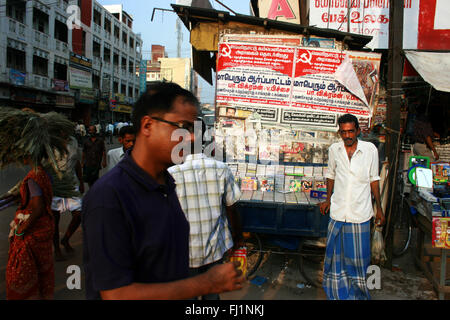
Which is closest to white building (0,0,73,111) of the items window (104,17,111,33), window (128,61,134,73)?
window (104,17,111,33)

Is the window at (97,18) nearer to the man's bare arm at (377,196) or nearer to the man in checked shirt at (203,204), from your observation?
the man in checked shirt at (203,204)

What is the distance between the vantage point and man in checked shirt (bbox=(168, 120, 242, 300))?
2.16 meters

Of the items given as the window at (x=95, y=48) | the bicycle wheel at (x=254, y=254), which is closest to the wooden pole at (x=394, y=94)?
the bicycle wheel at (x=254, y=254)

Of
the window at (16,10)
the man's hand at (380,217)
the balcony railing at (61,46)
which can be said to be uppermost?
the window at (16,10)

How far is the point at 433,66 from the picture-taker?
143 inches

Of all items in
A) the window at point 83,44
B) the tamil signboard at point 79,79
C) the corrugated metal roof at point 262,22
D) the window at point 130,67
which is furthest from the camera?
the window at point 130,67

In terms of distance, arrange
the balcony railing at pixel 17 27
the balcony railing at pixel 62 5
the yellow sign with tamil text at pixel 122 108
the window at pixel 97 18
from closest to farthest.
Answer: the balcony railing at pixel 17 27 → the balcony railing at pixel 62 5 → the window at pixel 97 18 → the yellow sign with tamil text at pixel 122 108

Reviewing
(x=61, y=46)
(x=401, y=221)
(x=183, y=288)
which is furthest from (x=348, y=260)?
(x=61, y=46)

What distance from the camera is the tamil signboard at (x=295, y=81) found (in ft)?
13.1

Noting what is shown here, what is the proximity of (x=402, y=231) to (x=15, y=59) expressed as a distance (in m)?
20.3

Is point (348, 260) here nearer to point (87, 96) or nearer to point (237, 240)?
point (237, 240)

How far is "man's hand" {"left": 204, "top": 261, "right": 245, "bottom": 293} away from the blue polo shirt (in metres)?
0.14

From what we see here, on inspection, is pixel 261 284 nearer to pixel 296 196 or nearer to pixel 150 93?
pixel 296 196

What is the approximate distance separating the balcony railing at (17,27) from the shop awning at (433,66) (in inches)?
769
